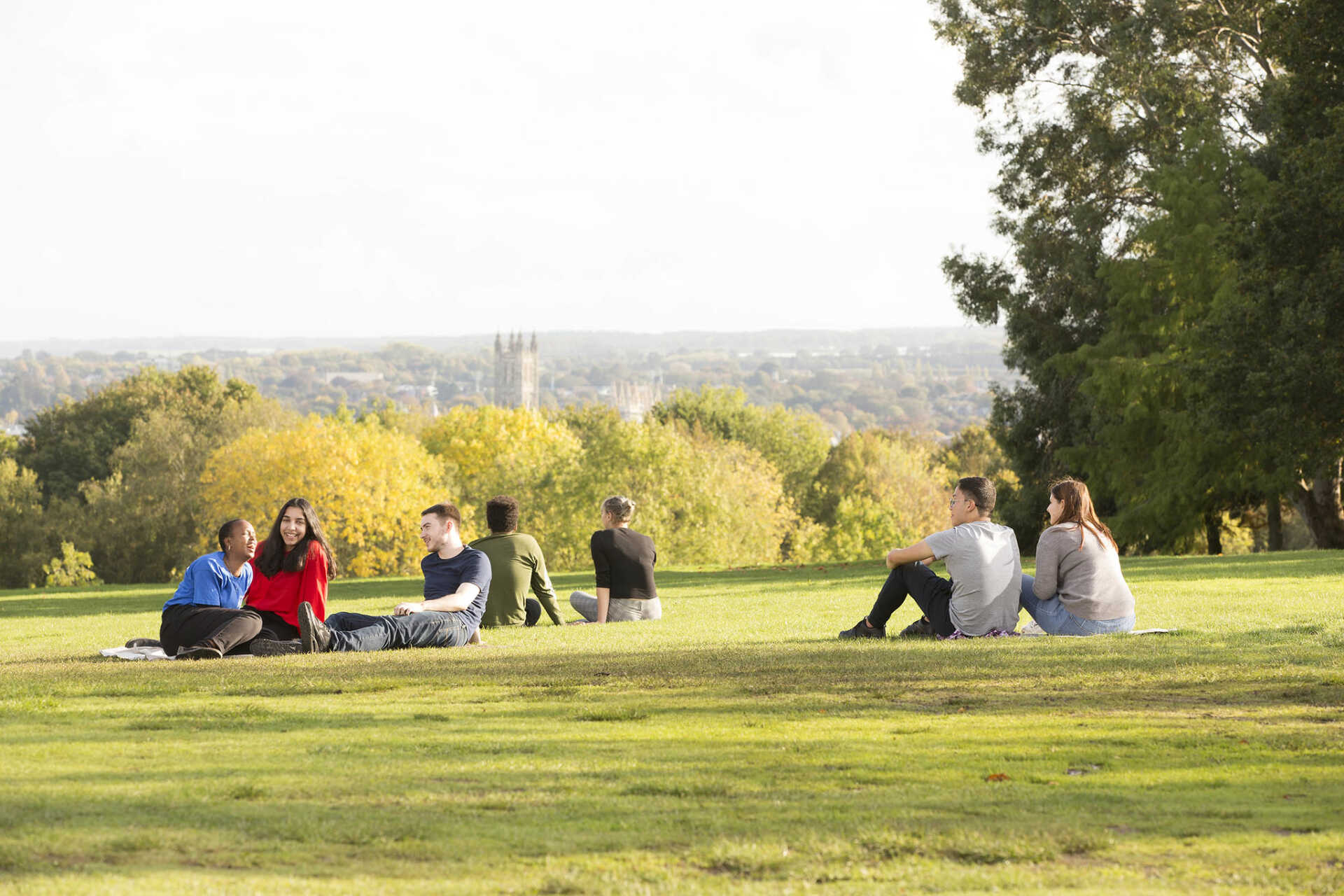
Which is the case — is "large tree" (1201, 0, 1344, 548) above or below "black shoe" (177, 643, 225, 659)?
above

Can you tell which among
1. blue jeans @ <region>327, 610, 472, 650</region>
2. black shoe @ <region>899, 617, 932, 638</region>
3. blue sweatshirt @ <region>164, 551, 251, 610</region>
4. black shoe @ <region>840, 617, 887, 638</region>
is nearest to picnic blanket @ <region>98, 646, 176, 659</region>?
blue sweatshirt @ <region>164, 551, 251, 610</region>

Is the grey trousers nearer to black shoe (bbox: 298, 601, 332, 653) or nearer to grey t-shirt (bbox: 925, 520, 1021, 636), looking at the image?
black shoe (bbox: 298, 601, 332, 653)

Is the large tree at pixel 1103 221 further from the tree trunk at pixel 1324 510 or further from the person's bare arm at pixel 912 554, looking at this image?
the person's bare arm at pixel 912 554

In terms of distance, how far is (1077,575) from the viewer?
12.3m

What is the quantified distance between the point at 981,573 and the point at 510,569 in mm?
5156

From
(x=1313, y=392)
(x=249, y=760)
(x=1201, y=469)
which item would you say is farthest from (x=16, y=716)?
(x=1201, y=469)

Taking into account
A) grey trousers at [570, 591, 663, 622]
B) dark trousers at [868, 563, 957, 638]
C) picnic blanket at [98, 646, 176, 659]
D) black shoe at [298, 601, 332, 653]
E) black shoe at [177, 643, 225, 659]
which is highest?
dark trousers at [868, 563, 957, 638]

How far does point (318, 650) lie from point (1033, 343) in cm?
3554

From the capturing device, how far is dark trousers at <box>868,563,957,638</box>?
12531 millimetres

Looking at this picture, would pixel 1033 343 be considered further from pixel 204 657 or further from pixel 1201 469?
pixel 204 657

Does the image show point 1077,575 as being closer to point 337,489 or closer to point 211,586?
point 211,586

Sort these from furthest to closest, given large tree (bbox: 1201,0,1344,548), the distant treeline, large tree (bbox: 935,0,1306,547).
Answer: the distant treeline < large tree (bbox: 935,0,1306,547) < large tree (bbox: 1201,0,1344,548)

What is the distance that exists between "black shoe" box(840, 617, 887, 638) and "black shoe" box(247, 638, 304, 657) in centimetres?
479

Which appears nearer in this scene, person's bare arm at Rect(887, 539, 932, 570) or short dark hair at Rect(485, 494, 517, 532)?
person's bare arm at Rect(887, 539, 932, 570)
